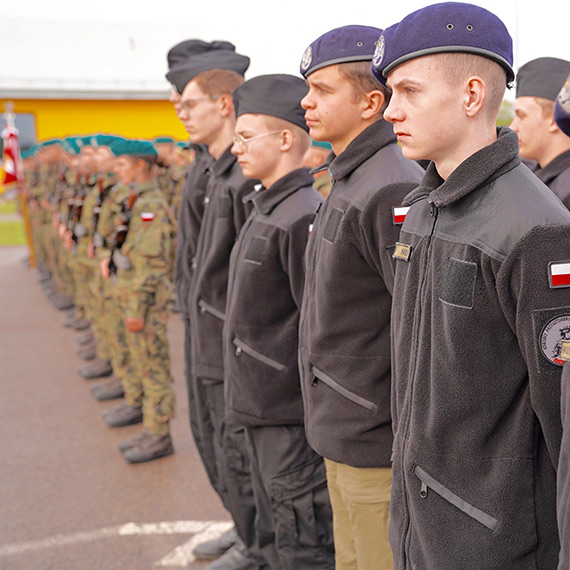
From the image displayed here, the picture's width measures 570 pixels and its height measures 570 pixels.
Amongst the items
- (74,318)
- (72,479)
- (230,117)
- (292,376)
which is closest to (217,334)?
(292,376)

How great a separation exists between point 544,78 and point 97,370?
5192 millimetres

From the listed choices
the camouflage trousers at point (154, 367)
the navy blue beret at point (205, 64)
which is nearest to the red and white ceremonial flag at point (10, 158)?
the camouflage trousers at point (154, 367)

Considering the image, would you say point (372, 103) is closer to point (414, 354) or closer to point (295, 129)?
point (295, 129)

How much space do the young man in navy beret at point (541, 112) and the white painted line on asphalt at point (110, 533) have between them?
2531 millimetres

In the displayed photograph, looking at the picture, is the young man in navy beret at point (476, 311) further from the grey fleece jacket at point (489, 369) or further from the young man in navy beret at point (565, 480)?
the young man in navy beret at point (565, 480)

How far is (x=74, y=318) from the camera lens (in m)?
9.86

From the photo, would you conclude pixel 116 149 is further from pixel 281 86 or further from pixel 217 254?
pixel 281 86

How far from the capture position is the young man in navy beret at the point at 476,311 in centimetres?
145

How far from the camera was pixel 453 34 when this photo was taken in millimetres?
1583

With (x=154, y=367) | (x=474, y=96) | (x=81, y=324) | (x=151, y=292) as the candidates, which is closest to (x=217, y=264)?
(x=151, y=292)

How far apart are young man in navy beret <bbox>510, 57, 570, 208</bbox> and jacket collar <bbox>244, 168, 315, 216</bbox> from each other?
1.15 meters

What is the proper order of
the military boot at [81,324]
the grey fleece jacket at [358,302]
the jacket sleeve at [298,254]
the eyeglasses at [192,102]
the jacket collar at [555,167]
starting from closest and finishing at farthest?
the grey fleece jacket at [358,302], the jacket sleeve at [298,254], the jacket collar at [555,167], the eyeglasses at [192,102], the military boot at [81,324]

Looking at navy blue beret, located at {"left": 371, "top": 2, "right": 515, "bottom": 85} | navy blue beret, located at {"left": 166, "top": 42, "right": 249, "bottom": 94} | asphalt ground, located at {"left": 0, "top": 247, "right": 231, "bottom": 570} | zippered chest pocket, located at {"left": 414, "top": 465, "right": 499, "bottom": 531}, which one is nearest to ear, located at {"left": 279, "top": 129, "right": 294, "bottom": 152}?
navy blue beret, located at {"left": 166, "top": 42, "right": 249, "bottom": 94}

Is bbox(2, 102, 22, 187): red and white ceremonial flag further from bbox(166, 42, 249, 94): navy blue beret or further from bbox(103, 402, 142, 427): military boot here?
bbox(166, 42, 249, 94): navy blue beret
